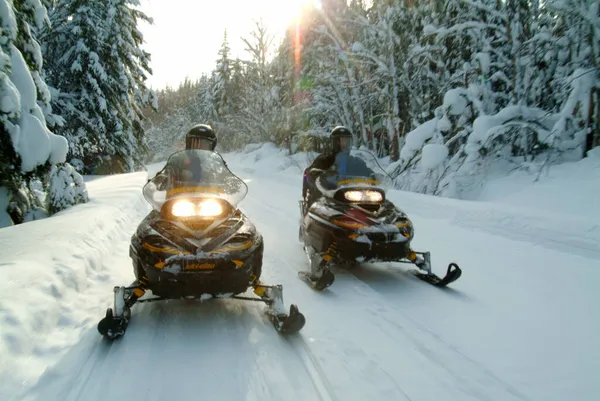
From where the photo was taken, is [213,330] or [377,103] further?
[377,103]

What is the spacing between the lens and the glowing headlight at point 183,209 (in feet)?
11.9

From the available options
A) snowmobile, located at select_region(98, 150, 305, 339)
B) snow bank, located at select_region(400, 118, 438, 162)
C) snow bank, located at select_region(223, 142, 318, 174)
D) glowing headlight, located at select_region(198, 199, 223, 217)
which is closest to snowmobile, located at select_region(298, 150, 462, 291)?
snowmobile, located at select_region(98, 150, 305, 339)

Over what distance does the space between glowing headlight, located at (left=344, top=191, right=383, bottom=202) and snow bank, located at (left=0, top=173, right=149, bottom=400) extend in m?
3.13

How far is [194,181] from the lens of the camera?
4098 mm

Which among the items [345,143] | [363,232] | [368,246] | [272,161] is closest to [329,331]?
[368,246]

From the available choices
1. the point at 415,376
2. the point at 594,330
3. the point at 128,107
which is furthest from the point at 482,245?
the point at 128,107

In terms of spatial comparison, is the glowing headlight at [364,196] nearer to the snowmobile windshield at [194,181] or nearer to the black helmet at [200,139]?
the snowmobile windshield at [194,181]

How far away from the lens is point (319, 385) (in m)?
2.71

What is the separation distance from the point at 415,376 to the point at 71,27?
1859 centimetres

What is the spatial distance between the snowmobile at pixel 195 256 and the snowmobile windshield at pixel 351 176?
1.89 meters

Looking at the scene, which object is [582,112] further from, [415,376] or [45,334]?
[45,334]

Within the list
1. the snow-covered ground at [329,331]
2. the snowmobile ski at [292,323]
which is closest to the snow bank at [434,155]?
the snow-covered ground at [329,331]

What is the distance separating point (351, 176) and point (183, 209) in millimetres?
2635

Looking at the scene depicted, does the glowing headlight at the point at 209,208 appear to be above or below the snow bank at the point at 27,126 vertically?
below
